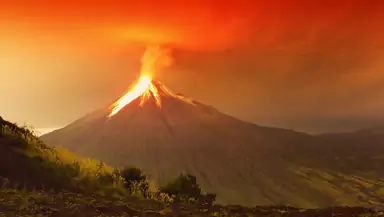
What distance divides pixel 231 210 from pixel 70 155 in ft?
31.6

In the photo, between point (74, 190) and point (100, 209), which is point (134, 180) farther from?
point (100, 209)

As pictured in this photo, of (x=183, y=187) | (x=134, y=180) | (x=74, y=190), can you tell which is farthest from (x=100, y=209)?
(x=183, y=187)

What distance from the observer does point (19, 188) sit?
20031 millimetres

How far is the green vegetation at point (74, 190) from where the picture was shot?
17.1m

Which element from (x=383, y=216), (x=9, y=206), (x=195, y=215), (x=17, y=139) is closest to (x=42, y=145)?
(x=17, y=139)

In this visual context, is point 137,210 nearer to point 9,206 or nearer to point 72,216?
point 72,216

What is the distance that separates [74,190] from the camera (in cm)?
2072

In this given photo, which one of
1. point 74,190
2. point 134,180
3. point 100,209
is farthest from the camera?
point 134,180

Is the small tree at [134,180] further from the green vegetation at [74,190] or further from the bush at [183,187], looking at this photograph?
the bush at [183,187]

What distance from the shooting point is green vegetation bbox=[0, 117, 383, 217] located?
17.1 metres

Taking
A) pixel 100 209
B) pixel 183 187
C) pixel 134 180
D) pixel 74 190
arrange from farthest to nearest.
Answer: pixel 183 187 → pixel 134 180 → pixel 74 190 → pixel 100 209

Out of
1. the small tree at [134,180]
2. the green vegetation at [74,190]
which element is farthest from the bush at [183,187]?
the green vegetation at [74,190]

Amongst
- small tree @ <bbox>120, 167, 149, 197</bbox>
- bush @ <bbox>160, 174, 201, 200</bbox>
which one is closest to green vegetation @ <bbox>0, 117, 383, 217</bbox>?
small tree @ <bbox>120, 167, 149, 197</bbox>

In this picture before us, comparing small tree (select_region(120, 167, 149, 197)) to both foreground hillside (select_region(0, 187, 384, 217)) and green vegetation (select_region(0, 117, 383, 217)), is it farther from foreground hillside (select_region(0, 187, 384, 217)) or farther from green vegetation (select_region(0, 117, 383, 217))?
foreground hillside (select_region(0, 187, 384, 217))
